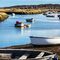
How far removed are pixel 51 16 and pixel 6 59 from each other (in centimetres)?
7604

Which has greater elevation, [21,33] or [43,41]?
[43,41]

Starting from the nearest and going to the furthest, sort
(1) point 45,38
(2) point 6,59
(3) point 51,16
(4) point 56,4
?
(2) point 6,59 < (1) point 45,38 < (3) point 51,16 < (4) point 56,4

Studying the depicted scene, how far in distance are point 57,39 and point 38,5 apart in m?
132

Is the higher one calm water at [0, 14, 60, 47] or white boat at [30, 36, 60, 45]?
white boat at [30, 36, 60, 45]

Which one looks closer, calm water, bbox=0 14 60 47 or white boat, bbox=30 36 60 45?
white boat, bbox=30 36 60 45

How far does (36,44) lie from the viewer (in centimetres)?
2670

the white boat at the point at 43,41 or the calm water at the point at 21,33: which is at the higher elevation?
the white boat at the point at 43,41

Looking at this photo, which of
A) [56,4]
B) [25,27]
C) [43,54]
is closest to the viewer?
[43,54]

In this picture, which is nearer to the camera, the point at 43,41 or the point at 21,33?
the point at 43,41

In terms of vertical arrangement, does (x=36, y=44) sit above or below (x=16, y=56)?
below

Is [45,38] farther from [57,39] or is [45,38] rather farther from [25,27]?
[25,27]

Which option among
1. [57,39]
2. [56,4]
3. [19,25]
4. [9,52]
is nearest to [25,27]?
[19,25]

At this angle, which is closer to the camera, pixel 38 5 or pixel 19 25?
pixel 19 25

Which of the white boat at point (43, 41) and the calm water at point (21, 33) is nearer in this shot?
the white boat at point (43, 41)
